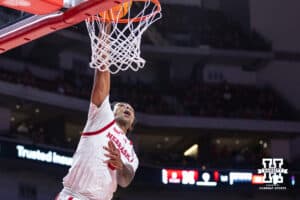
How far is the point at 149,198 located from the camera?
78.6 feet

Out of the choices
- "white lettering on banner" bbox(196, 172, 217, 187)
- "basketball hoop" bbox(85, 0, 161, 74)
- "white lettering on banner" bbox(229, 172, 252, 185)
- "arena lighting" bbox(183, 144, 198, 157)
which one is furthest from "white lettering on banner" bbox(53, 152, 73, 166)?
"basketball hoop" bbox(85, 0, 161, 74)

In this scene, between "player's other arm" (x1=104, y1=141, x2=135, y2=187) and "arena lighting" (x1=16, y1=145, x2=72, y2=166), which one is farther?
"arena lighting" (x1=16, y1=145, x2=72, y2=166)

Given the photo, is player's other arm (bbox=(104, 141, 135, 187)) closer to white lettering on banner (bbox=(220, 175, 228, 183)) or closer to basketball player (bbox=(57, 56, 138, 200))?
basketball player (bbox=(57, 56, 138, 200))

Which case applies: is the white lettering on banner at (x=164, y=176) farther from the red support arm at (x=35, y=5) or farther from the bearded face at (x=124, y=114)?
the bearded face at (x=124, y=114)

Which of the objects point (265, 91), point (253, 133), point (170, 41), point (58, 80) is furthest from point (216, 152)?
point (58, 80)

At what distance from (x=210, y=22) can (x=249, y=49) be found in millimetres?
2551

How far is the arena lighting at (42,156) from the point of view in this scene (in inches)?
747

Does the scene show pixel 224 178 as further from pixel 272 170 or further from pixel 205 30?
pixel 205 30

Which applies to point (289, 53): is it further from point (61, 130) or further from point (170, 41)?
point (61, 130)

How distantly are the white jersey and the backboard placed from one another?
3.23ft

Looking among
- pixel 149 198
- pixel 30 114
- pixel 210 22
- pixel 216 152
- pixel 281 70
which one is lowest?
pixel 149 198

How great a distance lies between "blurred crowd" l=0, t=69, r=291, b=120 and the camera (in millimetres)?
23297

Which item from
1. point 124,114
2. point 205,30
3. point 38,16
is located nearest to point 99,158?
point 124,114

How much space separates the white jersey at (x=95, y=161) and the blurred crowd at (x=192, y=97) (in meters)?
17.4
